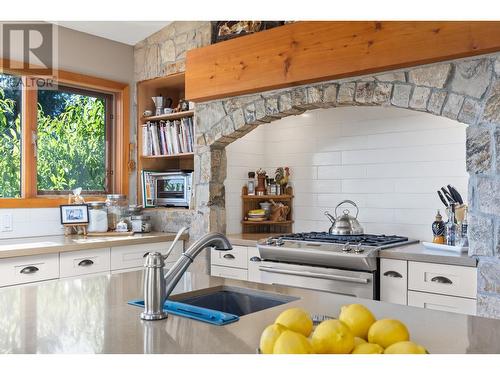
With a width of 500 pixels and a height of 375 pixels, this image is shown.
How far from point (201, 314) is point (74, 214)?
2.91 meters

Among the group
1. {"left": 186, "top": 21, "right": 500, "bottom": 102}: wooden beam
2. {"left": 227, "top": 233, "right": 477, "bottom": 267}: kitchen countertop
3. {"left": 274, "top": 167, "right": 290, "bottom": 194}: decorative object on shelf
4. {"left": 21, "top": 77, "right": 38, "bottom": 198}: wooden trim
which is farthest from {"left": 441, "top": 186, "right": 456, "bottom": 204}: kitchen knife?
{"left": 21, "top": 77, "right": 38, "bottom": 198}: wooden trim

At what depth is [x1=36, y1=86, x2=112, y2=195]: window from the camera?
4.21m

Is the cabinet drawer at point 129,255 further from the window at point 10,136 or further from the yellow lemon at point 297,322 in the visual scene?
the yellow lemon at point 297,322

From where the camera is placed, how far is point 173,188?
15.0ft

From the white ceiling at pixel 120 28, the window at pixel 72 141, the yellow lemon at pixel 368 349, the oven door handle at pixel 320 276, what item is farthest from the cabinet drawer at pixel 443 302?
the white ceiling at pixel 120 28

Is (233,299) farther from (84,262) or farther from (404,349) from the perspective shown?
(84,262)

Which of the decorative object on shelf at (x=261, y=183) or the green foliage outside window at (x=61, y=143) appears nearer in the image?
the green foliage outside window at (x=61, y=143)

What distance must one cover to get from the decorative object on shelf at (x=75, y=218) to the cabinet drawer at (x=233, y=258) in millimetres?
1132

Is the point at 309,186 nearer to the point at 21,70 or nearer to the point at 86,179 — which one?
the point at 86,179

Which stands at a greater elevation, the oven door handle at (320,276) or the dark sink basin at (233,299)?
the dark sink basin at (233,299)

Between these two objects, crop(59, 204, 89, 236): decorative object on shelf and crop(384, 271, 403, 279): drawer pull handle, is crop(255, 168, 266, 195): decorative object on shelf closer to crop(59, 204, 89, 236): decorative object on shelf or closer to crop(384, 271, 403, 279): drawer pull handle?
crop(59, 204, 89, 236): decorative object on shelf

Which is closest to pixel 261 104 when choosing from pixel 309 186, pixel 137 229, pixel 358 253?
pixel 309 186

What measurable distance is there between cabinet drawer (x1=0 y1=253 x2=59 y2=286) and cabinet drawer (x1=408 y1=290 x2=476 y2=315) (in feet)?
7.89

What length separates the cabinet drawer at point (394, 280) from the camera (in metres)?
3.02
